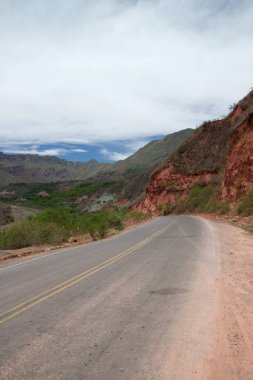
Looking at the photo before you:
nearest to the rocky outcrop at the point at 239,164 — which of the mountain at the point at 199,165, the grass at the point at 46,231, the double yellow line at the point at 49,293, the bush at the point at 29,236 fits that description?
the mountain at the point at 199,165

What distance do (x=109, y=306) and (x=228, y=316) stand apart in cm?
215

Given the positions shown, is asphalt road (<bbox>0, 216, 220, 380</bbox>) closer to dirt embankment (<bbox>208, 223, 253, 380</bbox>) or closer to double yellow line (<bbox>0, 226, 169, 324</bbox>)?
double yellow line (<bbox>0, 226, 169, 324</bbox>)

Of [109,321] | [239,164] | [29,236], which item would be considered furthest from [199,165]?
[109,321]

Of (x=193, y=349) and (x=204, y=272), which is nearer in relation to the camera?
(x=193, y=349)

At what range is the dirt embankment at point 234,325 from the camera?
5.10m

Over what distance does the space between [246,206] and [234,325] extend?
31.3 m

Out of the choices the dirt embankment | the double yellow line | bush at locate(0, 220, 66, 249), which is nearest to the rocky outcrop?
bush at locate(0, 220, 66, 249)

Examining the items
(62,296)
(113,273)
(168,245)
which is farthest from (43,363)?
(168,245)

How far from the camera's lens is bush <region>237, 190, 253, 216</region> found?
35969 mm

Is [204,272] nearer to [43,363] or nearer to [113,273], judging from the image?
[113,273]

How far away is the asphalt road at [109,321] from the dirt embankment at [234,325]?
17 centimetres

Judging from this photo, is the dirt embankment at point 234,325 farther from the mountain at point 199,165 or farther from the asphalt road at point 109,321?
the mountain at point 199,165

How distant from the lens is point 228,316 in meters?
7.30

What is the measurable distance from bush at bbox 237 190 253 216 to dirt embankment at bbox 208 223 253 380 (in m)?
23.6
